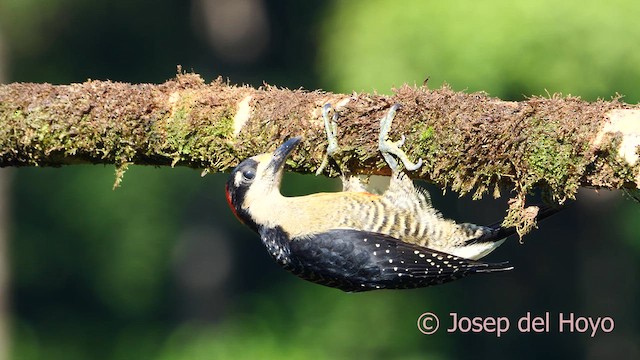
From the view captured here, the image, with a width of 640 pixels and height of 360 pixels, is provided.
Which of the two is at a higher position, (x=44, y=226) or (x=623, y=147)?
(x=44, y=226)

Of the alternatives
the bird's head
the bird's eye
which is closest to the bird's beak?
the bird's head

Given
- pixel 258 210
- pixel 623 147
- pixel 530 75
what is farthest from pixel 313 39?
pixel 623 147

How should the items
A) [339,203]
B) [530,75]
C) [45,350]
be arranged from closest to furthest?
[339,203] → [530,75] → [45,350]

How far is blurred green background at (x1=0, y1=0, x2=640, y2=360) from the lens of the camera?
10898 millimetres

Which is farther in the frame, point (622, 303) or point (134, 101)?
point (622, 303)

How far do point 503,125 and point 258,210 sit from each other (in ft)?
3.90

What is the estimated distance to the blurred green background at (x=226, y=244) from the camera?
35.8 feet

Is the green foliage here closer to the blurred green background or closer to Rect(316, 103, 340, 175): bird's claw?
the blurred green background

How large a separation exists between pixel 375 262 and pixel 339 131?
0.54 meters

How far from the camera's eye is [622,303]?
11.7 metres

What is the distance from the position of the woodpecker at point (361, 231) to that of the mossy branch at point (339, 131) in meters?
0.08

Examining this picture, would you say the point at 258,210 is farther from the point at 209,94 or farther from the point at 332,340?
the point at 332,340

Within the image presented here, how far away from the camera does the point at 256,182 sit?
4.64m

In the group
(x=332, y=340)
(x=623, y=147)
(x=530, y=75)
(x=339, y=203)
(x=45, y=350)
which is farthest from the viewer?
(x=45, y=350)
